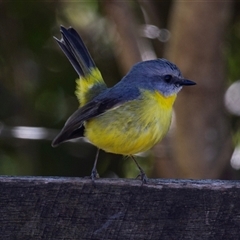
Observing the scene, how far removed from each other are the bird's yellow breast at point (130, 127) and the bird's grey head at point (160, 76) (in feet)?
0.70

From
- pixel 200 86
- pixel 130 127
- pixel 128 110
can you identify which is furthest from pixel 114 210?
pixel 200 86

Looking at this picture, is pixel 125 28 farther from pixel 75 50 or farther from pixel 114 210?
pixel 114 210

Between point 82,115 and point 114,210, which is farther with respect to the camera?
point 82,115

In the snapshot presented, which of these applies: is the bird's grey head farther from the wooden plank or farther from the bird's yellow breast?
the wooden plank

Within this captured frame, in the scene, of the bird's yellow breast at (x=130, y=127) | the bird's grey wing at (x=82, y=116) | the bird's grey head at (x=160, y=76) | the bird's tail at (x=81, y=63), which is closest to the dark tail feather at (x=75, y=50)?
the bird's tail at (x=81, y=63)

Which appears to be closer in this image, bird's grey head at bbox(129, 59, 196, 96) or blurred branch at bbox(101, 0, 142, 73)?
bird's grey head at bbox(129, 59, 196, 96)

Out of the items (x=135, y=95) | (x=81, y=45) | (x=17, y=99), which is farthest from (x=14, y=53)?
(x=135, y=95)

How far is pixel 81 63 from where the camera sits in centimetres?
481

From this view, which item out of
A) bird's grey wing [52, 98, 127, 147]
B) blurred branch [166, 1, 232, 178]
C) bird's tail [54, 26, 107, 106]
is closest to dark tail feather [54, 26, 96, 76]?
bird's tail [54, 26, 107, 106]

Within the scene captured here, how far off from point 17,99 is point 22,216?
403 cm

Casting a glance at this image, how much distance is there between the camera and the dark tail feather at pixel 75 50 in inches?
188

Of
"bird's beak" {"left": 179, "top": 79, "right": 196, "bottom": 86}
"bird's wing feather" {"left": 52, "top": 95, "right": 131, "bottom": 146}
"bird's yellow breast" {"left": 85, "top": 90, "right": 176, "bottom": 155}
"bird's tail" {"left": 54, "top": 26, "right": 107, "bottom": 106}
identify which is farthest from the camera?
"bird's tail" {"left": 54, "top": 26, "right": 107, "bottom": 106}

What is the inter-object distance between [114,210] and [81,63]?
2.21m

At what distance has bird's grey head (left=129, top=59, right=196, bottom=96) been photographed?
175 inches
